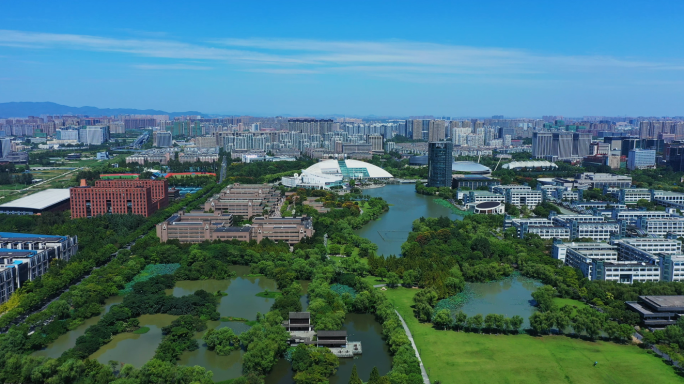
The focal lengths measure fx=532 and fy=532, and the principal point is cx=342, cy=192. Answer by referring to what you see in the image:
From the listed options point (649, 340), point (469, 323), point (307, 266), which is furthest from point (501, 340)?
point (307, 266)

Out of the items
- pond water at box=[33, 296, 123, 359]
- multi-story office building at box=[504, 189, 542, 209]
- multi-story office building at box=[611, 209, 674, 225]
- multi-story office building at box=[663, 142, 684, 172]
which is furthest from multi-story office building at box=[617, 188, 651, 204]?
pond water at box=[33, 296, 123, 359]

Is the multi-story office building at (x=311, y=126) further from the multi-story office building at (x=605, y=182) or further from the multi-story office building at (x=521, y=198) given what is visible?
the multi-story office building at (x=521, y=198)

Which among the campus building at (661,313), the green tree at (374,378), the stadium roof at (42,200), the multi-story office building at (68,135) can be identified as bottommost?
the green tree at (374,378)

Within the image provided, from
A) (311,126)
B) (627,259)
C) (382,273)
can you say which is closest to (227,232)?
(382,273)

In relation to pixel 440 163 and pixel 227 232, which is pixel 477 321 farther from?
pixel 440 163

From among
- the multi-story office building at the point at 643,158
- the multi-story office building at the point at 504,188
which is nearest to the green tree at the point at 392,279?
the multi-story office building at the point at 504,188
